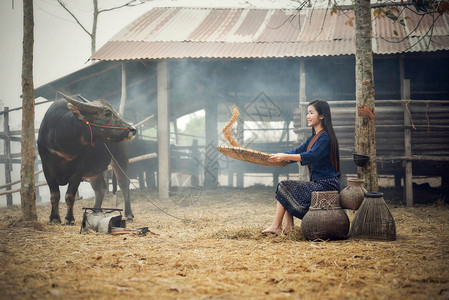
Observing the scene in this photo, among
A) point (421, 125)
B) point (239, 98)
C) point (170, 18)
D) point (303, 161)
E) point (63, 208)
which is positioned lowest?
point (63, 208)

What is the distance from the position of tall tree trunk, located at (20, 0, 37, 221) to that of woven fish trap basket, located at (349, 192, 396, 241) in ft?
16.6

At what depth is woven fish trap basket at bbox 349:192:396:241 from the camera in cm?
457

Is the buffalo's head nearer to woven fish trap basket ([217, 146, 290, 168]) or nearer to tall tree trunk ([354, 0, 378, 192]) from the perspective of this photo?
woven fish trap basket ([217, 146, 290, 168])

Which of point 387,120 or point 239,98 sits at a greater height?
point 239,98

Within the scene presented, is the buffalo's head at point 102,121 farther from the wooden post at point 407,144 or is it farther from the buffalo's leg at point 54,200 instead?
the wooden post at point 407,144

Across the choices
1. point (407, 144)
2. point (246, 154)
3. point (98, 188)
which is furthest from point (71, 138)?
point (407, 144)

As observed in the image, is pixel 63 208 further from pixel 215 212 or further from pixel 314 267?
pixel 314 267

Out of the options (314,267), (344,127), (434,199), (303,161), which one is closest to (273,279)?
(314,267)

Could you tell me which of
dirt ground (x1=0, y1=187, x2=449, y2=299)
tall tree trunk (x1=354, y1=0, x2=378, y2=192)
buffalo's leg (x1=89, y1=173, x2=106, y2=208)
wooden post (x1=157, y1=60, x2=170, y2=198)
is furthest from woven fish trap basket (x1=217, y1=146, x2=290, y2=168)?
wooden post (x1=157, y1=60, x2=170, y2=198)

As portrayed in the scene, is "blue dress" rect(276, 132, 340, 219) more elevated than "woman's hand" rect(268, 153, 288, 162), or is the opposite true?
"woman's hand" rect(268, 153, 288, 162)

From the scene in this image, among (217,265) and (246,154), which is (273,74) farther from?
(217,265)

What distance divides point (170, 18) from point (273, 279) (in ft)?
40.4

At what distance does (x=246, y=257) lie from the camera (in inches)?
144

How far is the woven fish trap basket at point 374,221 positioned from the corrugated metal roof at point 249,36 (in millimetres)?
5225
